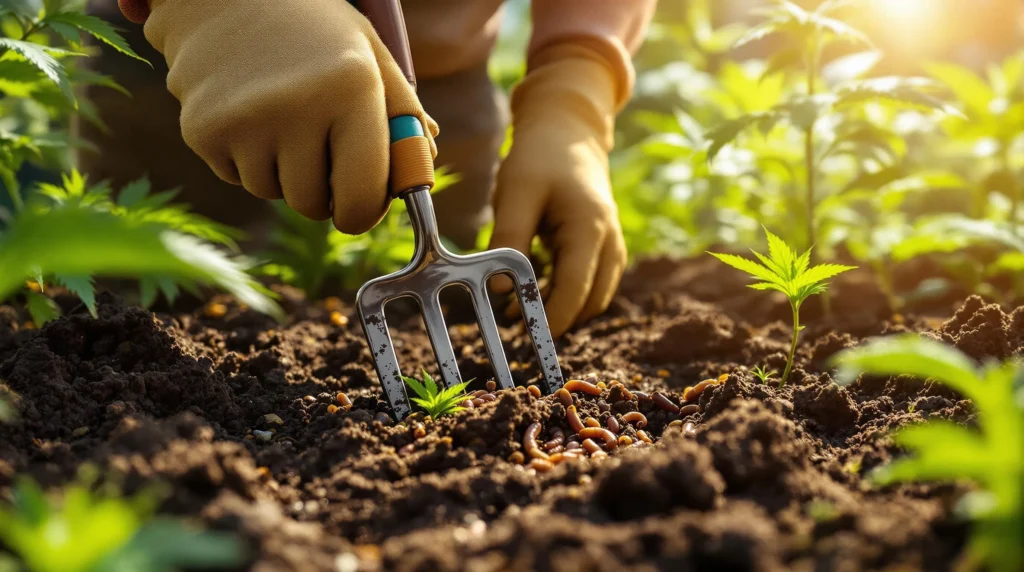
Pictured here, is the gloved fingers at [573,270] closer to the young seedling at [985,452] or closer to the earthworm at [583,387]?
the earthworm at [583,387]

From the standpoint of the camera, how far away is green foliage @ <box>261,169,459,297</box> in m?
3.86

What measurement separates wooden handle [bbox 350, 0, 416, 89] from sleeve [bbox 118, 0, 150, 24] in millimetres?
747

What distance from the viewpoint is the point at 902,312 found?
11.6 feet

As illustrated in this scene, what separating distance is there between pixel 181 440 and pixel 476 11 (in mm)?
2973

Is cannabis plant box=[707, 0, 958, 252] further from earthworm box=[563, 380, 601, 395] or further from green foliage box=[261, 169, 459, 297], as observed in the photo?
green foliage box=[261, 169, 459, 297]

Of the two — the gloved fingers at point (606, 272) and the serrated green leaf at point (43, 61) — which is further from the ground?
the serrated green leaf at point (43, 61)

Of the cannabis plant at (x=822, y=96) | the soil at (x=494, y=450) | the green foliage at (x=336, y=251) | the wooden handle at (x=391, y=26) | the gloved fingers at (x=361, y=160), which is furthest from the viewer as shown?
the green foliage at (x=336, y=251)

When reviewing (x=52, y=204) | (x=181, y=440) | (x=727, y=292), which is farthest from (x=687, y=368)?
(x=52, y=204)

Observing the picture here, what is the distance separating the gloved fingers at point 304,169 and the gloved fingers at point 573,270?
96cm

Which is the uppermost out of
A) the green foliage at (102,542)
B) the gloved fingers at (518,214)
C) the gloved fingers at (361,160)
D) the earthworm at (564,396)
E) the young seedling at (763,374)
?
the gloved fingers at (361,160)

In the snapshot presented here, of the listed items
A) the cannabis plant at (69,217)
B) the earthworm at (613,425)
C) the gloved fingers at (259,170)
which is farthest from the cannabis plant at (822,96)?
the cannabis plant at (69,217)

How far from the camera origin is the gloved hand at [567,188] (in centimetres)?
313

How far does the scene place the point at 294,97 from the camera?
2.33 m

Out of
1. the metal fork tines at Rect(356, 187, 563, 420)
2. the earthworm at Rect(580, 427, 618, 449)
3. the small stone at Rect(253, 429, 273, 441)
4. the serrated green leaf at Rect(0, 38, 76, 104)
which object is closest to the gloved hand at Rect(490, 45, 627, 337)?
the metal fork tines at Rect(356, 187, 563, 420)
